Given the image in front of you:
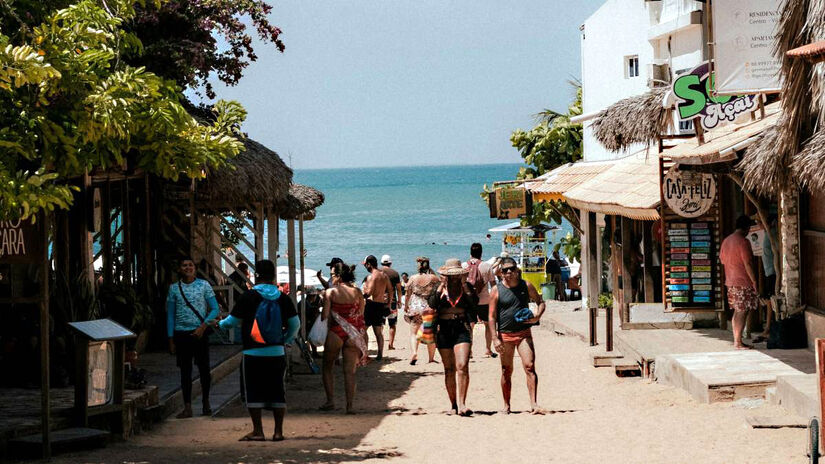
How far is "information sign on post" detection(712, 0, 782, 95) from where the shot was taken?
12734mm

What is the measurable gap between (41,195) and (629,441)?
17.0ft

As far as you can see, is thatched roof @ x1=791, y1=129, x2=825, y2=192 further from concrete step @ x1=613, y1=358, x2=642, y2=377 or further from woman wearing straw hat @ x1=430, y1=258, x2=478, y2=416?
concrete step @ x1=613, y1=358, x2=642, y2=377

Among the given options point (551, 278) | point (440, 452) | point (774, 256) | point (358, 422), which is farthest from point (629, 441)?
point (551, 278)

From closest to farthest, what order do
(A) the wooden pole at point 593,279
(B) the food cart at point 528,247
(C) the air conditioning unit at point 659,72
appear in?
(A) the wooden pole at point 593,279 < (C) the air conditioning unit at point 659,72 < (B) the food cart at point 528,247

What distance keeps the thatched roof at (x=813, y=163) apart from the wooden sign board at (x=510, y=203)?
838 inches

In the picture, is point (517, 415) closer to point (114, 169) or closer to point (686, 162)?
point (686, 162)

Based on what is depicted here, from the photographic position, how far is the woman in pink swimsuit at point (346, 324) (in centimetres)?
1240

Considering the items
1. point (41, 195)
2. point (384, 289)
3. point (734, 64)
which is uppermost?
point (734, 64)

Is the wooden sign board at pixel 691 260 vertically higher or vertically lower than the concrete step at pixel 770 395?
higher

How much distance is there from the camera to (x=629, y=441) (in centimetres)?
1003

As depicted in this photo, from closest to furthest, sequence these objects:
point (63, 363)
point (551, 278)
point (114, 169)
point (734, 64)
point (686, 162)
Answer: point (63, 363) → point (734, 64) → point (114, 169) → point (686, 162) → point (551, 278)

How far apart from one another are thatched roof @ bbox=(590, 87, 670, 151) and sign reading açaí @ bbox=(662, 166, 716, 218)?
0.76 m

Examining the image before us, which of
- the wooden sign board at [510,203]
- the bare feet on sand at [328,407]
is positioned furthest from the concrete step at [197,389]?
the wooden sign board at [510,203]

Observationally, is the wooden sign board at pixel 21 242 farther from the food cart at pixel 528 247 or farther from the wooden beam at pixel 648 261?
the food cart at pixel 528 247
